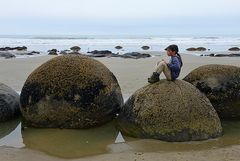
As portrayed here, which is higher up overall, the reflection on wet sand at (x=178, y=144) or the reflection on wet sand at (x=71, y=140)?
the reflection on wet sand at (x=178, y=144)

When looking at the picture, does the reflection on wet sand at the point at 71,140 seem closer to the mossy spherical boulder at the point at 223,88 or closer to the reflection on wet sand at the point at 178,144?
the reflection on wet sand at the point at 178,144

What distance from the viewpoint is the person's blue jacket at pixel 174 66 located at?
6973 millimetres

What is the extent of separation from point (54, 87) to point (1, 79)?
732cm

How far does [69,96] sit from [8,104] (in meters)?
1.45

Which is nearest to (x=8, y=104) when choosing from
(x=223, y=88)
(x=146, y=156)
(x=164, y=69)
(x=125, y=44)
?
(x=164, y=69)

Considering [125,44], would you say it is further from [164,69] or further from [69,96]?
[69,96]

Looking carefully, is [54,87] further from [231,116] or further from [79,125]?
[231,116]

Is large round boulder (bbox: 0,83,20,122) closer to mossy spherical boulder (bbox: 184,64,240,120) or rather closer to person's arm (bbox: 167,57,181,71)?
person's arm (bbox: 167,57,181,71)

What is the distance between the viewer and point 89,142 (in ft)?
21.2

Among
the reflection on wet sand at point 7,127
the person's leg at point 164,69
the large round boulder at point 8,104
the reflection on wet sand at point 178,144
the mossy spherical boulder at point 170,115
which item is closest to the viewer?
the reflection on wet sand at point 178,144

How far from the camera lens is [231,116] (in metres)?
7.77

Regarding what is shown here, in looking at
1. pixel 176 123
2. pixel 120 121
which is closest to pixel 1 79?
pixel 120 121

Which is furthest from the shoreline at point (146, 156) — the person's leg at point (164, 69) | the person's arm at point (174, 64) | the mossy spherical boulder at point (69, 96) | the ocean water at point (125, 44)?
the ocean water at point (125, 44)

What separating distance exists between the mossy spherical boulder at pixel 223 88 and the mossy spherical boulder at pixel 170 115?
906 mm
